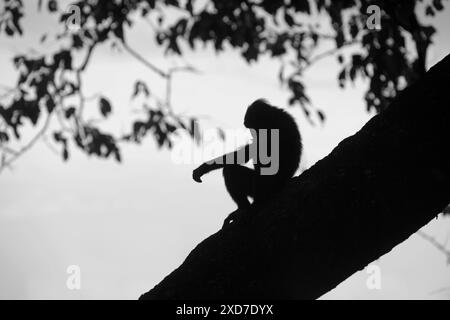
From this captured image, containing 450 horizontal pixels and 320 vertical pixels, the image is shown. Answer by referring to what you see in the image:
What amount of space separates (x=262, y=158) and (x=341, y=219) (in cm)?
232

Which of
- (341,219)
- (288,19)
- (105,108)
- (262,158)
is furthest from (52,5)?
(341,219)

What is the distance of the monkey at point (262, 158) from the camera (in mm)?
4094

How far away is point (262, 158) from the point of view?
4371 mm

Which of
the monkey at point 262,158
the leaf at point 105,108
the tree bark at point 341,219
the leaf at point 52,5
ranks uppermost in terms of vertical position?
the leaf at point 52,5

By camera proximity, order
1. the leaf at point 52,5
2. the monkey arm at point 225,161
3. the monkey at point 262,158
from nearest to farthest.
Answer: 1. the monkey at point 262,158
2. the monkey arm at point 225,161
3. the leaf at point 52,5

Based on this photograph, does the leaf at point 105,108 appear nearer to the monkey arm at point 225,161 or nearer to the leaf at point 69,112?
the leaf at point 69,112

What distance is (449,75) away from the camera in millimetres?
2365

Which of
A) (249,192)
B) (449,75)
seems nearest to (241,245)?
(449,75)

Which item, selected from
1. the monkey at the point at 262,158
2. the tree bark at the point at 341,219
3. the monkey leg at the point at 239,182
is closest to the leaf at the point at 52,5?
the monkey at the point at 262,158

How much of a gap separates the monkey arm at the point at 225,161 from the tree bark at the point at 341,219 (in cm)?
201

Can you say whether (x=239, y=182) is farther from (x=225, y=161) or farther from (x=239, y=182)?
(x=225, y=161)

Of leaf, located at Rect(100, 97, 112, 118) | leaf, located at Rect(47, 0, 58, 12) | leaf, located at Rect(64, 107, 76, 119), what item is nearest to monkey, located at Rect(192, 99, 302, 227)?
leaf, located at Rect(100, 97, 112, 118)

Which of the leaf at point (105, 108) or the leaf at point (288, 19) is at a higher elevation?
the leaf at point (288, 19)

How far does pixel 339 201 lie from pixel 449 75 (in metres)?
0.91
